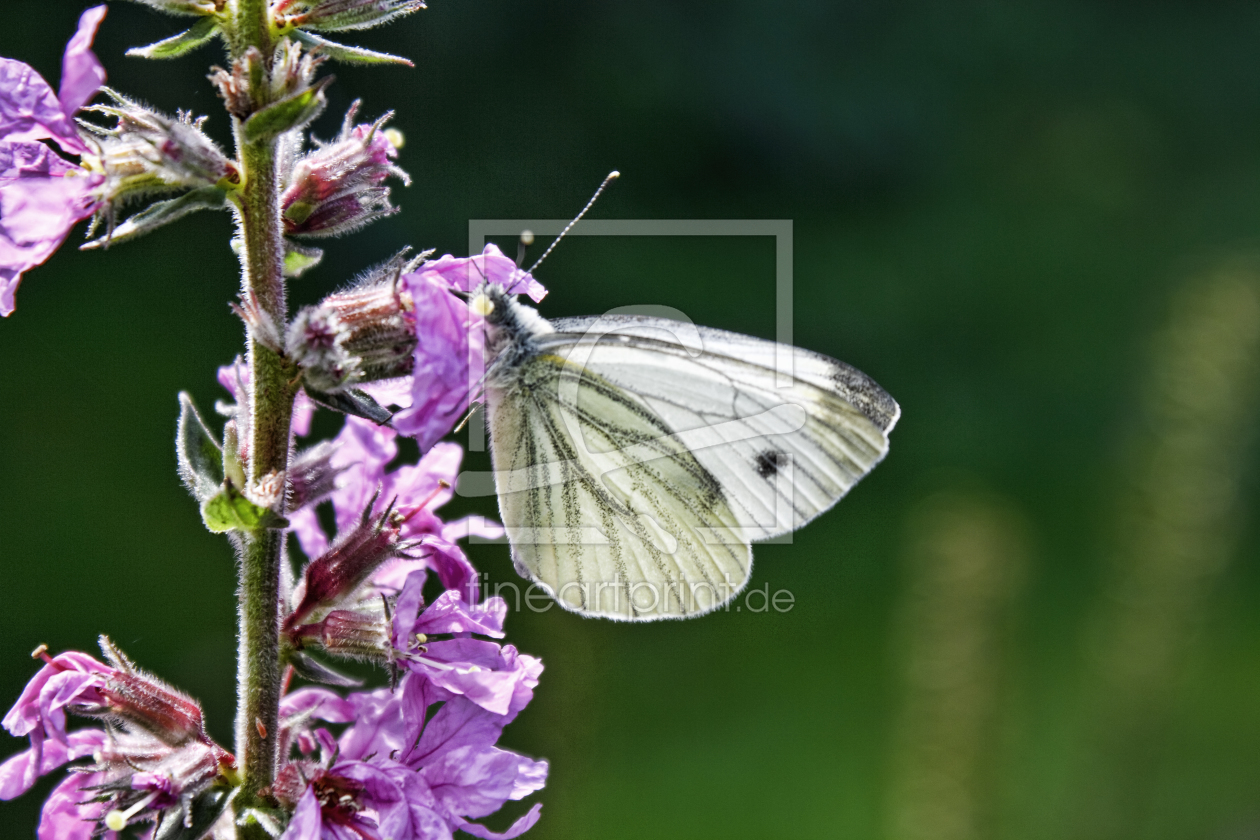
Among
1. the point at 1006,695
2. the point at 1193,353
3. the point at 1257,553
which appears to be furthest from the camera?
the point at 1257,553

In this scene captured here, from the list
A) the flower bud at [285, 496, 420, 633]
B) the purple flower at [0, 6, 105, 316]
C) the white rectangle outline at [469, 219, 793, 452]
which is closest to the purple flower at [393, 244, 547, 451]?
the flower bud at [285, 496, 420, 633]

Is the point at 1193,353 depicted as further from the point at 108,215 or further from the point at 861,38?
the point at 861,38

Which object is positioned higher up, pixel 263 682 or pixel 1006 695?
pixel 263 682

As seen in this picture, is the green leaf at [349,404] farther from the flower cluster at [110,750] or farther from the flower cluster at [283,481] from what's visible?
the flower cluster at [110,750]

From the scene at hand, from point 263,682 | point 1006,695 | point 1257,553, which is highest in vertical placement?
point 263,682

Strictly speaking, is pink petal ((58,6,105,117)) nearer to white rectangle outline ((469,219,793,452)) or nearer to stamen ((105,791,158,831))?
stamen ((105,791,158,831))

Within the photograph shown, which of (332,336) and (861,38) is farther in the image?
(861,38)

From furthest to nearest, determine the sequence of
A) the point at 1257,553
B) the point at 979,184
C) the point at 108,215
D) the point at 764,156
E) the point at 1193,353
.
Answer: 1. the point at 979,184
2. the point at 764,156
3. the point at 1257,553
4. the point at 1193,353
5. the point at 108,215

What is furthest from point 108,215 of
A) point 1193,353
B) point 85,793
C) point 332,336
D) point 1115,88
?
point 1115,88
